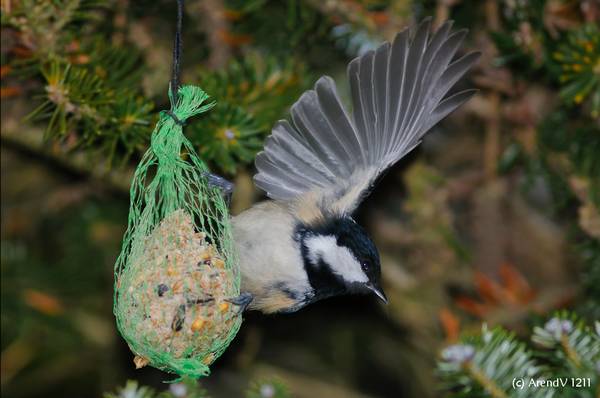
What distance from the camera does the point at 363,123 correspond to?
7.51 ft

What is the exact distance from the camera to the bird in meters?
2.17

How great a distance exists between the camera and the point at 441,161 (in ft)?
10.9

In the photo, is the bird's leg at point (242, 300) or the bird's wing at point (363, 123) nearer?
the bird's leg at point (242, 300)

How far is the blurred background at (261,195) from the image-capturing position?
2.17 metres

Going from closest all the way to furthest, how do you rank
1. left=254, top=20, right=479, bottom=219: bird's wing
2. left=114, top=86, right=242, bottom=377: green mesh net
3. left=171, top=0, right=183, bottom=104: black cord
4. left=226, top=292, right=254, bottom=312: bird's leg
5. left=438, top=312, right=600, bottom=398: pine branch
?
left=438, top=312, right=600, bottom=398: pine branch < left=171, top=0, right=183, bottom=104: black cord < left=114, top=86, right=242, bottom=377: green mesh net < left=226, top=292, right=254, bottom=312: bird's leg < left=254, top=20, right=479, bottom=219: bird's wing

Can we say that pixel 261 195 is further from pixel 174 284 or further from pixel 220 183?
pixel 174 284

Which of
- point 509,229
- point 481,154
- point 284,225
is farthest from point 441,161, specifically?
point 284,225

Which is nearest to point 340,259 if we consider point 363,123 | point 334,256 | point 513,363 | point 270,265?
point 334,256

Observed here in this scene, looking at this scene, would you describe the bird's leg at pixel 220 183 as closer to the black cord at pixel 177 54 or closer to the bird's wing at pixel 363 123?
the bird's wing at pixel 363 123

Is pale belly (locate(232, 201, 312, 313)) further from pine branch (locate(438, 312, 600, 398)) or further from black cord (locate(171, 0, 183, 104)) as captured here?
pine branch (locate(438, 312, 600, 398))

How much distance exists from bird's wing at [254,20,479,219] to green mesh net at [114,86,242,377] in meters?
0.37

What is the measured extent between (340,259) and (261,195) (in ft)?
2.73

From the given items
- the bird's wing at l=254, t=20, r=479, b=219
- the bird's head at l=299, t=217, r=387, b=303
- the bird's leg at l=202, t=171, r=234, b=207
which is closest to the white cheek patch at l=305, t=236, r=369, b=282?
the bird's head at l=299, t=217, r=387, b=303

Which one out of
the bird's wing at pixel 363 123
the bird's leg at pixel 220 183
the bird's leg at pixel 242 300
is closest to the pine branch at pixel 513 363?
the bird's leg at pixel 242 300
